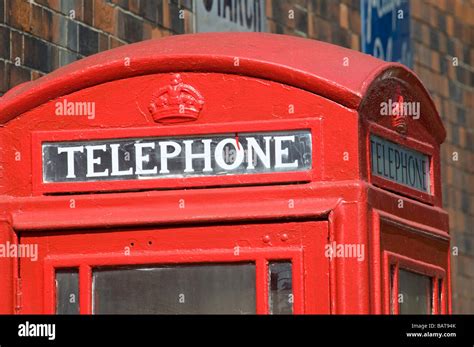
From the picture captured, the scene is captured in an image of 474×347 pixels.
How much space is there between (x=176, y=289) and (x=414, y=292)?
0.77 meters

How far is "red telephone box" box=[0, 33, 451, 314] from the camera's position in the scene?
153 inches

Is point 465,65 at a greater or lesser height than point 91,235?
greater

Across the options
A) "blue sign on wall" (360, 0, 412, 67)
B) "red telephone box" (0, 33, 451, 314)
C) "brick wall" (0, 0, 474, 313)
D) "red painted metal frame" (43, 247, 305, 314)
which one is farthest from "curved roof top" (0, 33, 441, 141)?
"blue sign on wall" (360, 0, 412, 67)

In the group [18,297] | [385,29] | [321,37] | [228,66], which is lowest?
[18,297]

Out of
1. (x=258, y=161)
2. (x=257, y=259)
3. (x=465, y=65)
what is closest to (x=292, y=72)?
(x=258, y=161)

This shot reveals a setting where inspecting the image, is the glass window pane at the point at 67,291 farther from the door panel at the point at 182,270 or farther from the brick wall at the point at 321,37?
the brick wall at the point at 321,37

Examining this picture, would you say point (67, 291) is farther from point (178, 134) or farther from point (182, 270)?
point (178, 134)

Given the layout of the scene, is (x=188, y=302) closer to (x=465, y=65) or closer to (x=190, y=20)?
(x=190, y=20)

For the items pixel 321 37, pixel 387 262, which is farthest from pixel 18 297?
pixel 321 37

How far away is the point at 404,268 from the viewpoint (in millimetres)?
4180
